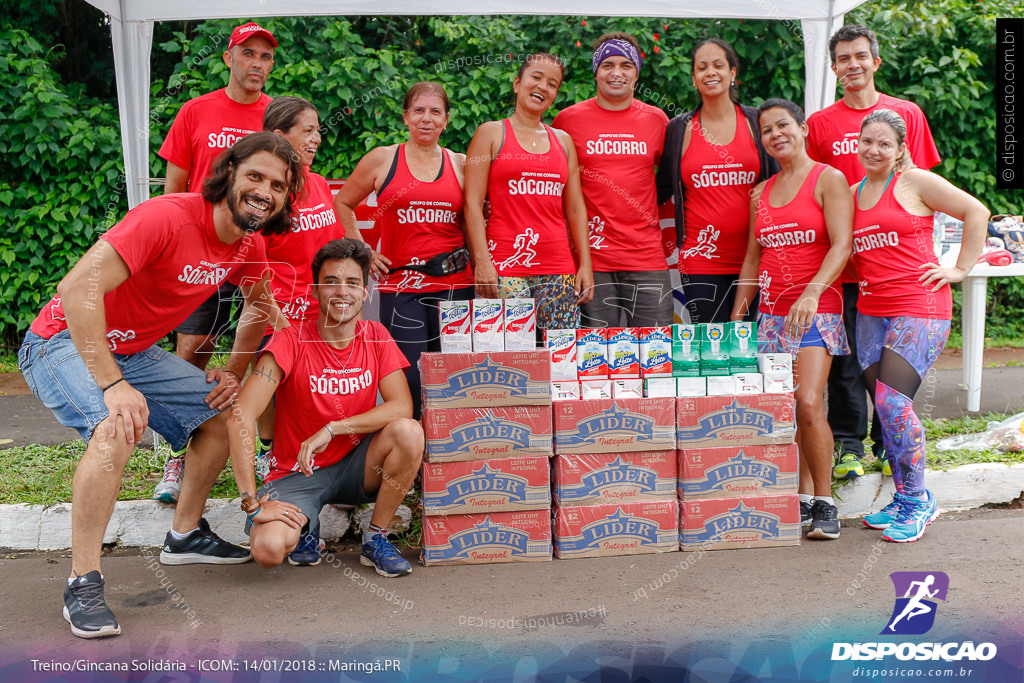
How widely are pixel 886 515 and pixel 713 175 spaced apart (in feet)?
6.17

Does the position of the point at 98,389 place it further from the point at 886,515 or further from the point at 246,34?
the point at 886,515

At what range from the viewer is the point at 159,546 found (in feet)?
13.3

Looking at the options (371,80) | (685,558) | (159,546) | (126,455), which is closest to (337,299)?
(126,455)

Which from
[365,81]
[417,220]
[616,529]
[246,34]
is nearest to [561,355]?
[616,529]

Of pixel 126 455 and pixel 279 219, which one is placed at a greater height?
pixel 279 219

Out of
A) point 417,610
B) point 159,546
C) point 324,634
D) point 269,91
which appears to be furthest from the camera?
point 269,91

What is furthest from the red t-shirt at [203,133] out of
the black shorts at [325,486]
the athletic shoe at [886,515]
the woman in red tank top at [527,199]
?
the athletic shoe at [886,515]

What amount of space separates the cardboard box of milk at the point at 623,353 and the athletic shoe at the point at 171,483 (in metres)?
2.10

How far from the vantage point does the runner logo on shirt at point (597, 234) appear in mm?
4430

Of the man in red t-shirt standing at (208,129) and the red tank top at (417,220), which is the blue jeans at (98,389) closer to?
the man in red t-shirt standing at (208,129)

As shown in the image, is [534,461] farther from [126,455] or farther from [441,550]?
[126,455]

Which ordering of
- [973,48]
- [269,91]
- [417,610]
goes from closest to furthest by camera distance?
[417,610]
[269,91]
[973,48]

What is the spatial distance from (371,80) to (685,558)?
4806 mm

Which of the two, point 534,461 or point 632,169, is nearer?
point 534,461
